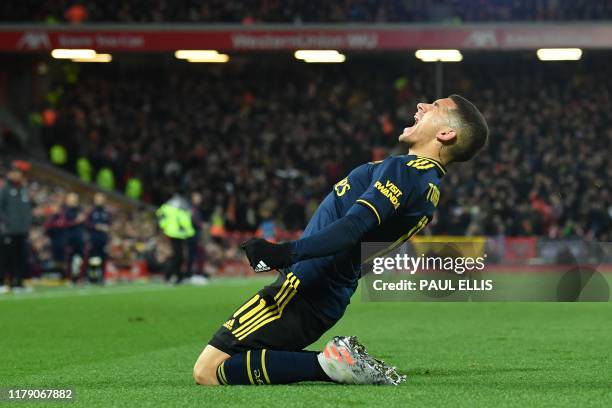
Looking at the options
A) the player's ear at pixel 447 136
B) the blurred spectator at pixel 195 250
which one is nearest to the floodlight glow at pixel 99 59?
the blurred spectator at pixel 195 250

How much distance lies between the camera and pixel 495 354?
28.4 ft

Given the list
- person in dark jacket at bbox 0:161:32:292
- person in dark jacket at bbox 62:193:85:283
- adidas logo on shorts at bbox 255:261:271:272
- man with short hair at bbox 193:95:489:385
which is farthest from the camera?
person in dark jacket at bbox 62:193:85:283

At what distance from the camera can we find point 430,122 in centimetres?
613

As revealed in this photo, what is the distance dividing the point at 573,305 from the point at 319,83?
20808 millimetres

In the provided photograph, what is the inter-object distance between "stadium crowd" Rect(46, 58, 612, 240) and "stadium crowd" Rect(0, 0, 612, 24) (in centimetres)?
187

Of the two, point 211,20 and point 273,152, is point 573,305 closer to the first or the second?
point 273,152

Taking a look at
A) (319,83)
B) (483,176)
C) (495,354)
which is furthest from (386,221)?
(319,83)

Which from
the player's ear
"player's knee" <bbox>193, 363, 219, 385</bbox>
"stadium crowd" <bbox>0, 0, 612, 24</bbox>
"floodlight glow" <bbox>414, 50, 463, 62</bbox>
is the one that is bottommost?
"player's knee" <bbox>193, 363, 219, 385</bbox>

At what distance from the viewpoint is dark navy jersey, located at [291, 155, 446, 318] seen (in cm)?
575

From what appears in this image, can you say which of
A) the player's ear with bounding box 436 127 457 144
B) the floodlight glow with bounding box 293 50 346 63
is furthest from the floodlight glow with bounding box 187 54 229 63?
the player's ear with bounding box 436 127 457 144

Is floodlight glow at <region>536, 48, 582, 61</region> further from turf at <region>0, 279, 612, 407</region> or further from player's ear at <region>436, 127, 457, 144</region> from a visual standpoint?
player's ear at <region>436, 127, 457, 144</region>

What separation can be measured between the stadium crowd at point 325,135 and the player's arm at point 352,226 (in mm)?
21735

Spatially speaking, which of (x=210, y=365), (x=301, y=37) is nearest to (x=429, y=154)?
(x=210, y=365)

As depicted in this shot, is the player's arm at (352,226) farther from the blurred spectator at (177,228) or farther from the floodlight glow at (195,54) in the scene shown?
the floodlight glow at (195,54)
